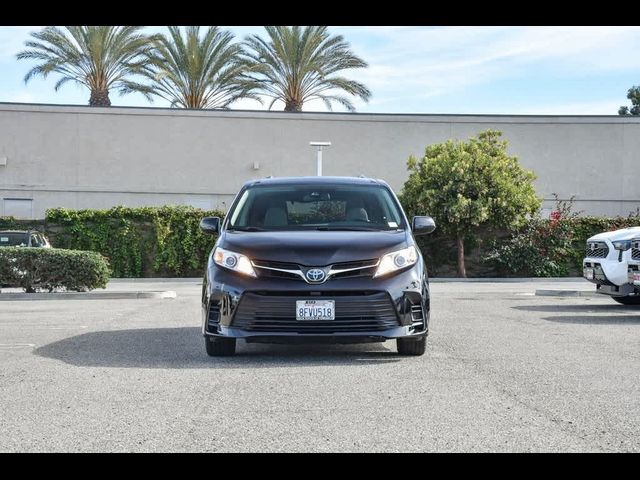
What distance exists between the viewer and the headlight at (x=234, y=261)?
9.79 metres

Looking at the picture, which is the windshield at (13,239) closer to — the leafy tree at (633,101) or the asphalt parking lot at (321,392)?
the asphalt parking lot at (321,392)

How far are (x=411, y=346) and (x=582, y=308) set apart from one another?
863 cm

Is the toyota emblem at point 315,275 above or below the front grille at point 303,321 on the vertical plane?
above

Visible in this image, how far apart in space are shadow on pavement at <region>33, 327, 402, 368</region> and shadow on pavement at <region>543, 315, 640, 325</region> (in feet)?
14.6

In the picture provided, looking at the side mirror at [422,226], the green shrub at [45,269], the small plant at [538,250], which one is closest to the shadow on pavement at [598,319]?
the side mirror at [422,226]

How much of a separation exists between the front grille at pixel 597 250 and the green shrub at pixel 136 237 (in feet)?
61.4

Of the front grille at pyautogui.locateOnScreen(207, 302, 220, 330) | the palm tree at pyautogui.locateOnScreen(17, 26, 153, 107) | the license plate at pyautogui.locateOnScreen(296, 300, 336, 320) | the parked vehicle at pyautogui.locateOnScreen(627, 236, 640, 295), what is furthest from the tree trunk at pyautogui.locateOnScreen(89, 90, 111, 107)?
the license plate at pyautogui.locateOnScreen(296, 300, 336, 320)

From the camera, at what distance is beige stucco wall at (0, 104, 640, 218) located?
134ft

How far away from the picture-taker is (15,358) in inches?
404

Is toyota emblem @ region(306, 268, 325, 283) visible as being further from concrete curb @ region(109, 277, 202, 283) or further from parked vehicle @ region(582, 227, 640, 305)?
concrete curb @ region(109, 277, 202, 283)

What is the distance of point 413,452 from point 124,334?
7.57 m
